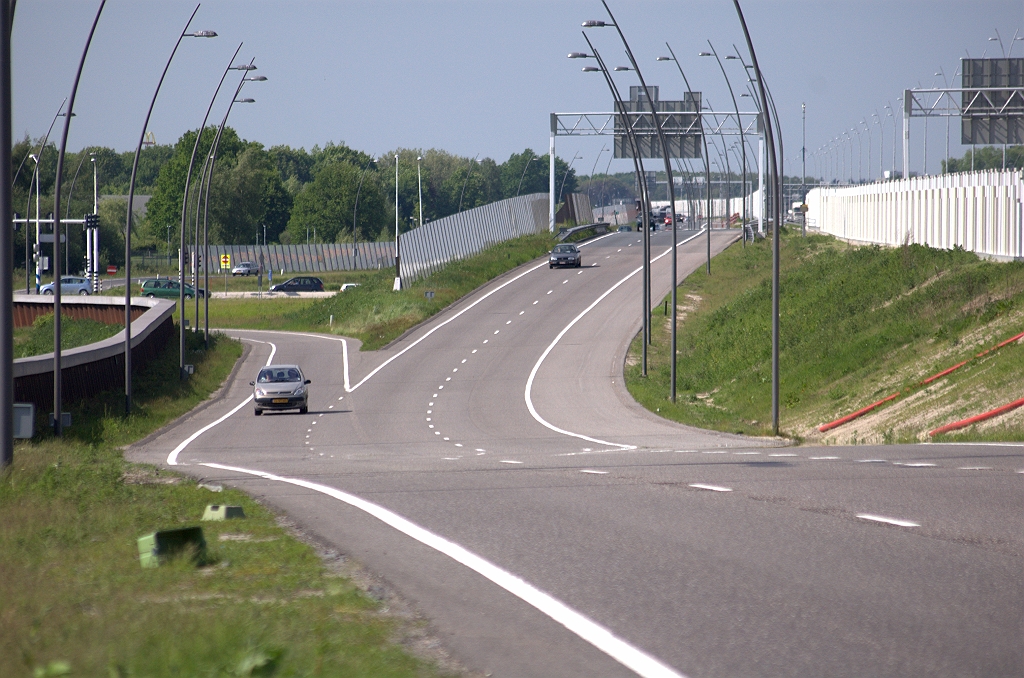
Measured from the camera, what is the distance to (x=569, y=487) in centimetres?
1287

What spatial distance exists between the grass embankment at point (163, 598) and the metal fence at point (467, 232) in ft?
200

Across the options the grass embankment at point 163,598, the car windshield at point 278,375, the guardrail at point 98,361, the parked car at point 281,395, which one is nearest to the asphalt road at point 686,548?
the grass embankment at point 163,598

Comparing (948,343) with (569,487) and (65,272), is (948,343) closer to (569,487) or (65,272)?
(569,487)

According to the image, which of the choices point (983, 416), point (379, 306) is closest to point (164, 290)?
point (379, 306)

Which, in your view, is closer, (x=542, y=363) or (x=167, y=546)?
(x=167, y=546)

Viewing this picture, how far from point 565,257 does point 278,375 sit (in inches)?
1762

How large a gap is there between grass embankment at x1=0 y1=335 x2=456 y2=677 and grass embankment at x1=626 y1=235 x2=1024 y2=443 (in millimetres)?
14687

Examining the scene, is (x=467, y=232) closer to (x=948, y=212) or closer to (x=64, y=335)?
(x=64, y=335)

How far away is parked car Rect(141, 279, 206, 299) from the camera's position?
A: 299 ft

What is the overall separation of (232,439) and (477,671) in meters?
23.6

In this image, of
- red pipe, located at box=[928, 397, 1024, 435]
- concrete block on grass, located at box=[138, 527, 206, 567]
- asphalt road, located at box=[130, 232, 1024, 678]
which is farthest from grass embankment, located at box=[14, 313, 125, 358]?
concrete block on grass, located at box=[138, 527, 206, 567]

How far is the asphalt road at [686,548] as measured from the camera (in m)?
6.17

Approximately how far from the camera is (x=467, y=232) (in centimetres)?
8594

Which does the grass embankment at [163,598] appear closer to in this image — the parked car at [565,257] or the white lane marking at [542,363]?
the white lane marking at [542,363]
